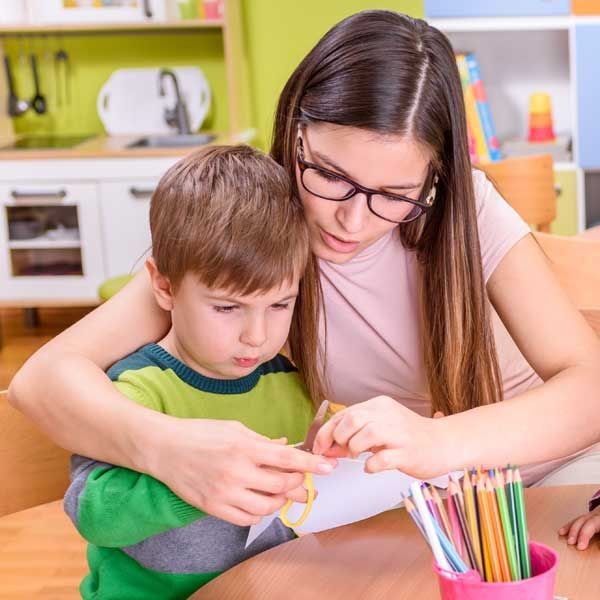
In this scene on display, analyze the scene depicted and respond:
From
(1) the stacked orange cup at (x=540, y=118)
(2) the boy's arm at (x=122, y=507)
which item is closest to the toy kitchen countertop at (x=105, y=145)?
(1) the stacked orange cup at (x=540, y=118)

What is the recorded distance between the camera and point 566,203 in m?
3.91

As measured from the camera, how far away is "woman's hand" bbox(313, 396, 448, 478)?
3.55ft

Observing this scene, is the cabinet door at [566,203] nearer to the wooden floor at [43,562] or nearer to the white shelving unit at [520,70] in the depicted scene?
the white shelving unit at [520,70]

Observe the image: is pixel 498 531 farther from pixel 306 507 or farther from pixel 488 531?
pixel 306 507

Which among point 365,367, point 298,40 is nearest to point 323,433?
point 365,367

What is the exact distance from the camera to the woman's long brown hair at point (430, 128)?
1346 millimetres

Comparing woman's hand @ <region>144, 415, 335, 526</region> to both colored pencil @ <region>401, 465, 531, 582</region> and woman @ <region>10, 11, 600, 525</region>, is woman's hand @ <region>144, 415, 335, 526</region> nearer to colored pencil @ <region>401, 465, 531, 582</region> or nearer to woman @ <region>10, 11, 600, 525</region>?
woman @ <region>10, 11, 600, 525</region>

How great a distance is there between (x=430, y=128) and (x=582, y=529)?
0.49 meters

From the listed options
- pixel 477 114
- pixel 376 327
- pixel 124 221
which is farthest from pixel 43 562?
pixel 477 114

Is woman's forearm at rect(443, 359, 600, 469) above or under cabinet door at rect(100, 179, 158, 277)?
above

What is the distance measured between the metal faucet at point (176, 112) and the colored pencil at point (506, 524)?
3762mm

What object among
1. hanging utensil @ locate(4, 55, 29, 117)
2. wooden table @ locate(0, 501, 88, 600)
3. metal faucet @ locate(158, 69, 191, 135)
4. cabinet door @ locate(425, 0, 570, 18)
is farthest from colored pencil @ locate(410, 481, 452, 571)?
hanging utensil @ locate(4, 55, 29, 117)

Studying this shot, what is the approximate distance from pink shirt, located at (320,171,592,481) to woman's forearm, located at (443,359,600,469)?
0.33 m

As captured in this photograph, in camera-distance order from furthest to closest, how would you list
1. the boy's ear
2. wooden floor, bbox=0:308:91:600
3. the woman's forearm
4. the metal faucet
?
the metal faucet, wooden floor, bbox=0:308:91:600, the boy's ear, the woman's forearm
